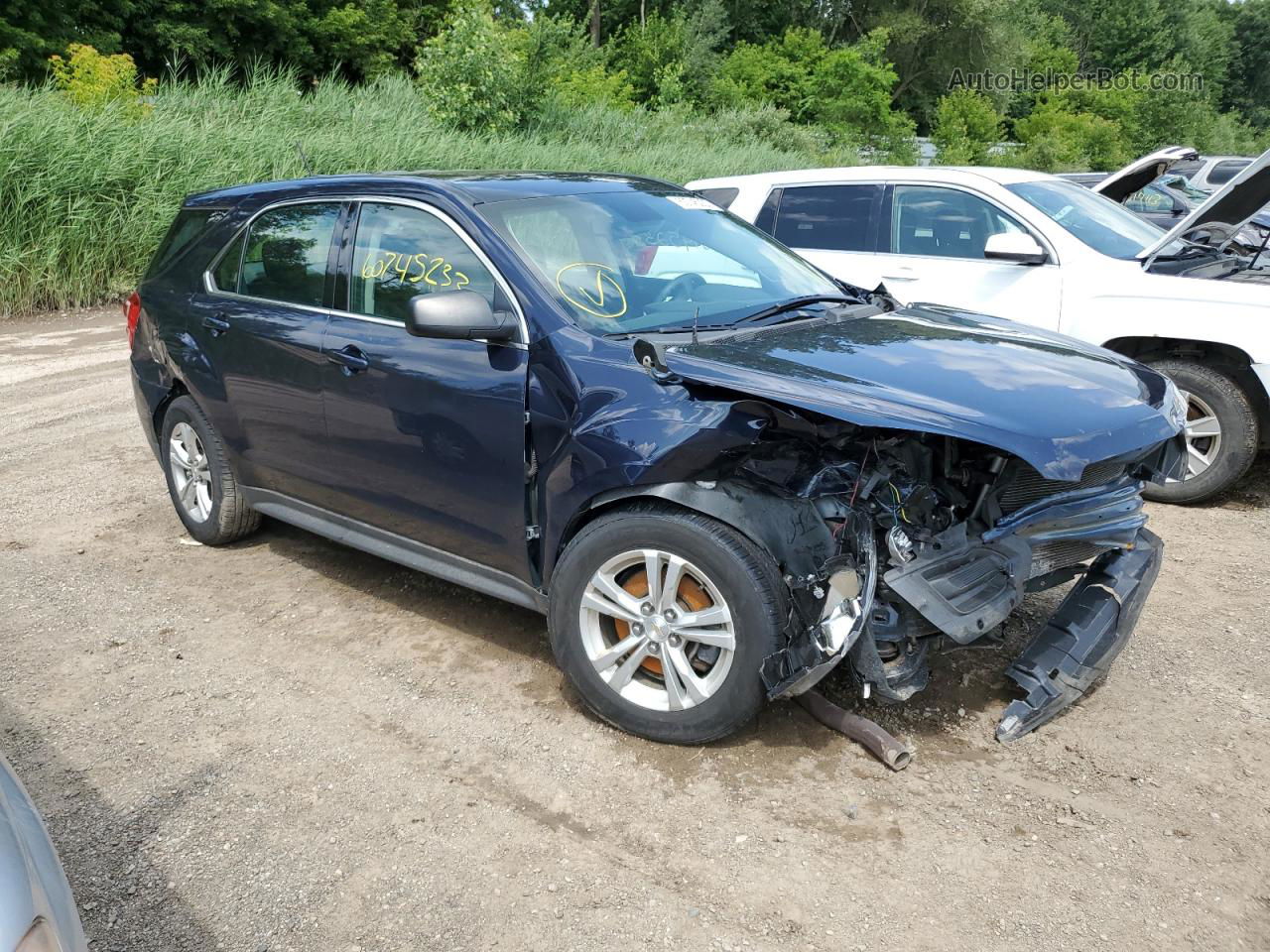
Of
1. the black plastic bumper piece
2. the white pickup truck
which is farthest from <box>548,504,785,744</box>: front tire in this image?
the white pickup truck

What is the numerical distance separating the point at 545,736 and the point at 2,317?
1100 centimetres

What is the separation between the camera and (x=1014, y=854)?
9.74 feet

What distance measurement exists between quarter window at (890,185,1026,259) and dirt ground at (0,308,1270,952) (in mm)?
2940

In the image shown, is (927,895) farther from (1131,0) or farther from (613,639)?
(1131,0)

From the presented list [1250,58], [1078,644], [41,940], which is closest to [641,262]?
[1078,644]

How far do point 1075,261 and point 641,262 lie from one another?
370cm

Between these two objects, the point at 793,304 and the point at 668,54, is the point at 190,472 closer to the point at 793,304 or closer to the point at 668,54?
the point at 793,304

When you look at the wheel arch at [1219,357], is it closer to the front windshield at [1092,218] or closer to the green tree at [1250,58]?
the front windshield at [1092,218]

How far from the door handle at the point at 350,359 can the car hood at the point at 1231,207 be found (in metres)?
4.70

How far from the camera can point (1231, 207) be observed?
6012 mm

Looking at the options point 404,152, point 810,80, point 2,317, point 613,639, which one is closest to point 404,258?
point 613,639

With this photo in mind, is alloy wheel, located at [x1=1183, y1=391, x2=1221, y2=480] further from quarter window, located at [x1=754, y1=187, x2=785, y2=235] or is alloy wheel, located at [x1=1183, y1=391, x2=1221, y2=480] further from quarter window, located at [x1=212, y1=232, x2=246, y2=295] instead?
quarter window, located at [x1=212, y1=232, x2=246, y2=295]

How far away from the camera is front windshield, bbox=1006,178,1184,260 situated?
261 inches

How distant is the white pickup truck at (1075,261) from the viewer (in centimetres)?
583
